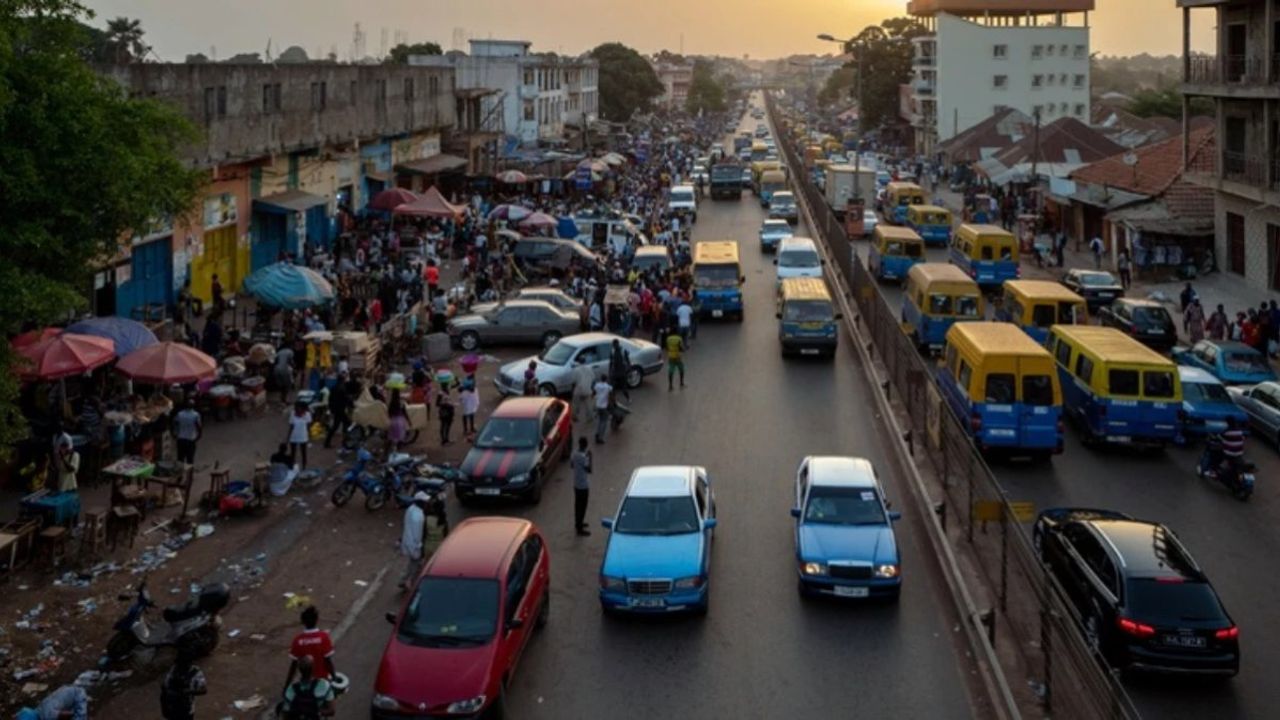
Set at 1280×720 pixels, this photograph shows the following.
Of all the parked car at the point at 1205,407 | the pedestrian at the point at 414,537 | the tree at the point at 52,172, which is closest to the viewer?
the tree at the point at 52,172

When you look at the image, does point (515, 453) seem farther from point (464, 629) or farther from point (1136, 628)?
point (1136, 628)

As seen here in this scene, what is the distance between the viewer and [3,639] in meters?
13.7

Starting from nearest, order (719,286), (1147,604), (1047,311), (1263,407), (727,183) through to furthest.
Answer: (1147,604) → (1263,407) → (1047,311) → (719,286) → (727,183)

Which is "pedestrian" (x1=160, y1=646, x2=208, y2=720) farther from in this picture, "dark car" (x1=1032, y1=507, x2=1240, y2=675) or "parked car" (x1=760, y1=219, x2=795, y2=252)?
"parked car" (x1=760, y1=219, x2=795, y2=252)

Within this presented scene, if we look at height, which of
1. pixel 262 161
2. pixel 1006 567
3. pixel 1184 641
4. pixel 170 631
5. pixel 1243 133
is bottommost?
pixel 170 631

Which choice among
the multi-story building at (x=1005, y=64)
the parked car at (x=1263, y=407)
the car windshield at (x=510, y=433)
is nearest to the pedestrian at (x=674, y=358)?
the car windshield at (x=510, y=433)

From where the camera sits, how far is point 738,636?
45.6 ft

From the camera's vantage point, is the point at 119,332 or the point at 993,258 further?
the point at 993,258

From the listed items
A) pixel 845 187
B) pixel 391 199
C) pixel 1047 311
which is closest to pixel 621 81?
pixel 845 187

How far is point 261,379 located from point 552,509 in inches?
360

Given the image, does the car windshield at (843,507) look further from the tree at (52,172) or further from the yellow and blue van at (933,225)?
the yellow and blue van at (933,225)

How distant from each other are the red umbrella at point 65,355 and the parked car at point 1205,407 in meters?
19.1

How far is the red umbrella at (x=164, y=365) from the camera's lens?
2109 cm

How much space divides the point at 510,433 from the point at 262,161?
2325cm
